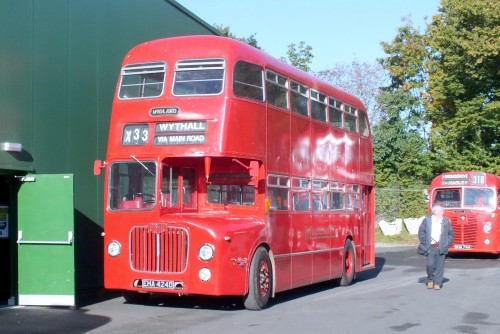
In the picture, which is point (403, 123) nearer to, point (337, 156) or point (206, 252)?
point (337, 156)

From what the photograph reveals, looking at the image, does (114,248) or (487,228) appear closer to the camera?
(114,248)

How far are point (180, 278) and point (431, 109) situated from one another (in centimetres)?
3397

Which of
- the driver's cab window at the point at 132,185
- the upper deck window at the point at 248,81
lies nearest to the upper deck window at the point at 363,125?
the upper deck window at the point at 248,81

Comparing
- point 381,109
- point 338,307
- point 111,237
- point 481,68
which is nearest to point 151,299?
point 111,237

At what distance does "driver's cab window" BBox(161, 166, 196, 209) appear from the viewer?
1343 cm

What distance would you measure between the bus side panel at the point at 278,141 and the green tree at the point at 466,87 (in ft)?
84.9

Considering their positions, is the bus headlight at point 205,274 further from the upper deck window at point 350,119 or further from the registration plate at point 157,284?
the upper deck window at point 350,119

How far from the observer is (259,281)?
530 inches

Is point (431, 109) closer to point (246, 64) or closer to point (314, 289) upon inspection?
point (314, 289)

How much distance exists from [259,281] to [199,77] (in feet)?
11.9

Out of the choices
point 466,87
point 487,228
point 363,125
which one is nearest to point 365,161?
point 363,125

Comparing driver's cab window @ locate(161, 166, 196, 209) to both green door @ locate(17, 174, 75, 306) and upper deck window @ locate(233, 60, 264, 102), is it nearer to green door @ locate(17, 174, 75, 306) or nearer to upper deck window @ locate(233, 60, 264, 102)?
green door @ locate(17, 174, 75, 306)

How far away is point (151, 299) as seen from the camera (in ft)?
49.3

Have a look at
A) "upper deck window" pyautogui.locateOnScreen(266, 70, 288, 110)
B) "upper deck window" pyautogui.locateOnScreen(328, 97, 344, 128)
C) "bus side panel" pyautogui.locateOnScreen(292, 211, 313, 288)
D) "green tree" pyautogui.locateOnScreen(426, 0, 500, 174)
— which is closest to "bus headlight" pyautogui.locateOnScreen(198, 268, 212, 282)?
"bus side panel" pyautogui.locateOnScreen(292, 211, 313, 288)
